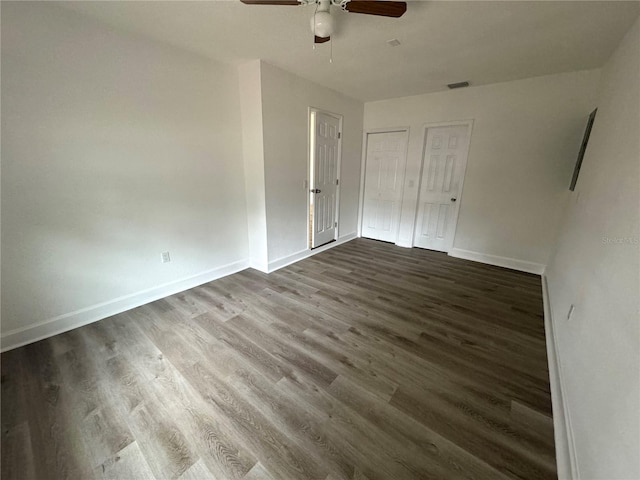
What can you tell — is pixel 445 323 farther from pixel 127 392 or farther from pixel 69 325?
pixel 69 325

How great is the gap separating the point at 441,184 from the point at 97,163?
4.19 m

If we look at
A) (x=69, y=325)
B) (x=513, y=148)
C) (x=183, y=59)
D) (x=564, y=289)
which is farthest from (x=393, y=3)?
(x=69, y=325)

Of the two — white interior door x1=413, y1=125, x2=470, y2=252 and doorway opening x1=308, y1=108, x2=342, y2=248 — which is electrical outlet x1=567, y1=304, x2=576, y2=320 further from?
doorway opening x1=308, y1=108, x2=342, y2=248

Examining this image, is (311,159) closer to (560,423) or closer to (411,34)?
(411,34)

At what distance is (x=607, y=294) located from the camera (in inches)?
49.6

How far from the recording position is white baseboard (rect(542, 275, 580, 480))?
1.12m

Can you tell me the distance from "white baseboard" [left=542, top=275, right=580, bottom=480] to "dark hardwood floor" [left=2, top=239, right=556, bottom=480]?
0.15 ft

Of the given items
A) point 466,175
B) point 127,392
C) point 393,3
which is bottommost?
point 127,392

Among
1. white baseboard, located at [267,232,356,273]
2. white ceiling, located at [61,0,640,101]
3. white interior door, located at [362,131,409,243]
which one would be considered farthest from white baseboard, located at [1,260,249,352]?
white interior door, located at [362,131,409,243]

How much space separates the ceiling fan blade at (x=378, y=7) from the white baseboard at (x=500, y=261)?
330 centimetres

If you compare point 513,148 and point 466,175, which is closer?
point 513,148

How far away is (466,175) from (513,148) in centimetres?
60

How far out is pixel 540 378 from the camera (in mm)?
1695

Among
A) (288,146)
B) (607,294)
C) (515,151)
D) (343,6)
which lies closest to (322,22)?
(343,6)
